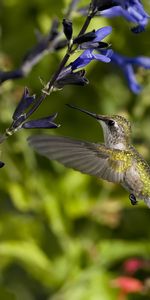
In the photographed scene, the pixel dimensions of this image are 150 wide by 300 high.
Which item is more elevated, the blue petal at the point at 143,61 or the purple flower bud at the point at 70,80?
the blue petal at the point at 143,61

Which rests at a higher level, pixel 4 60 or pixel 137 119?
pixel 4 60

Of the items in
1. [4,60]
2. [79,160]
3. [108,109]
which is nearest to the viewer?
[79,160]

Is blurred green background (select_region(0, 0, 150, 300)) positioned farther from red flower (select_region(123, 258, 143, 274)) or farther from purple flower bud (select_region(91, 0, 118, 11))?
purple flower bud (select_region(91, 0, 118, 11))

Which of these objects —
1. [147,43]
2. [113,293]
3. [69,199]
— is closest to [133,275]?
[113,293]

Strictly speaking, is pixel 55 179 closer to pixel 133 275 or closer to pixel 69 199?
pixel 69 199

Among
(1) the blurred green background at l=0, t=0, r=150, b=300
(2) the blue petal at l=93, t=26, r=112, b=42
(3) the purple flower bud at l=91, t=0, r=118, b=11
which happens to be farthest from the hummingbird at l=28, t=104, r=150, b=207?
(1) the blurred green background at l=0, t=0, r=150, b=300

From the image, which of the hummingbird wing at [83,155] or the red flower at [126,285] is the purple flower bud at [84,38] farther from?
the red flower at [126,285]

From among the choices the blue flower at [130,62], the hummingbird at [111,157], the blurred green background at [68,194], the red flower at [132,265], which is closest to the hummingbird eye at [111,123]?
the hummingbird at [111,157]
